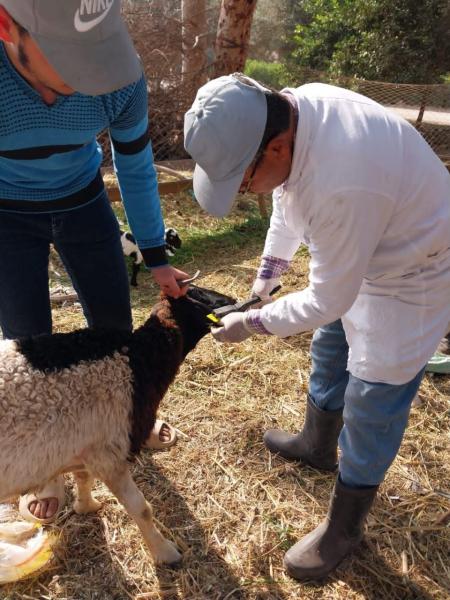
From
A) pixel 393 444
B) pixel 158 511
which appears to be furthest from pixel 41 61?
pixel 158 511

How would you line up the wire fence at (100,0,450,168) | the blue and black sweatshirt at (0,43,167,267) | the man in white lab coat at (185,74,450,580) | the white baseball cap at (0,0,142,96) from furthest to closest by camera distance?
the wire fence at (100,0,450,168) → the blue and black sweatshirt at (0,43,167,267) → the man in white lab coat at (185,74,450,580) → the white baseball cap at (0,0,142,96)

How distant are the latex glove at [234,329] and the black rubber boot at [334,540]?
2.81 feet

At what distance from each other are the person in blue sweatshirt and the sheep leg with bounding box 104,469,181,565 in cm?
58

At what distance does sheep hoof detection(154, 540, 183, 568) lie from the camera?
7.88ft

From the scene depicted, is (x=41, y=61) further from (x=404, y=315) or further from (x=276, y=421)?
(x=276, y=421)

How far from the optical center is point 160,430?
305 cm

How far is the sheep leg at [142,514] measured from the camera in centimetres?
227

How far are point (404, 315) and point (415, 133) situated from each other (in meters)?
0.68

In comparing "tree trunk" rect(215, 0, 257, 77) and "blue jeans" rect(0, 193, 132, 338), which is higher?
"tree trunk" rect(215, 0, 257, 77)

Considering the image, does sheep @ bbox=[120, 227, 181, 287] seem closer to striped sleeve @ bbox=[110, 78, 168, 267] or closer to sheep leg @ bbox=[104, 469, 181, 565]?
striped sleeve @ bbox=[110, 78, 168, 267]

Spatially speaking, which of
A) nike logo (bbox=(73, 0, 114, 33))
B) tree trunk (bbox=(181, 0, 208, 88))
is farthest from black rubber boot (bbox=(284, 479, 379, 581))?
tree trunk (bbox=(181, 0, 208, 88))

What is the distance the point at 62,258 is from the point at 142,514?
1.29 m

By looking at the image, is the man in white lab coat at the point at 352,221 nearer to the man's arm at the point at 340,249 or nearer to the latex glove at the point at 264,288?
the man's arm at the point at 340,249

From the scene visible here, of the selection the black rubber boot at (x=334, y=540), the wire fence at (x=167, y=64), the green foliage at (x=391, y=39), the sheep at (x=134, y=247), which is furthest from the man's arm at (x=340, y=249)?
the green foliage at (x=391, y=39)
